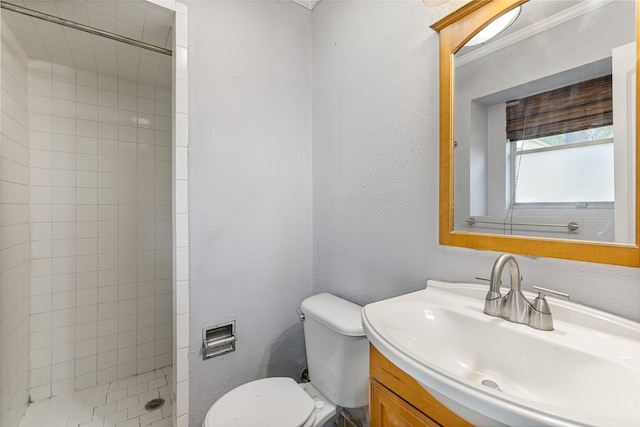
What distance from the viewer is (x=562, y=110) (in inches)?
31.4

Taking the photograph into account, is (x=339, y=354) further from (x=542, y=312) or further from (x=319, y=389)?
(x=542, y=312)

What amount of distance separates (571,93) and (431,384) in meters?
0.85

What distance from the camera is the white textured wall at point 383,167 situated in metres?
0.98

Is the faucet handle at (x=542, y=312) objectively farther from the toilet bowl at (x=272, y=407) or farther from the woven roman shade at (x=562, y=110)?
the toilet bowl at (x=272, y=407)

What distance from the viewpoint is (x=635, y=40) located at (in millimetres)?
685

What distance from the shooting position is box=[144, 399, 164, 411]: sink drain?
5.84ft

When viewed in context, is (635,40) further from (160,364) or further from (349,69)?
(160,364)

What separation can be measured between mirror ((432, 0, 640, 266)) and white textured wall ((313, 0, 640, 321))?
59 millimetres

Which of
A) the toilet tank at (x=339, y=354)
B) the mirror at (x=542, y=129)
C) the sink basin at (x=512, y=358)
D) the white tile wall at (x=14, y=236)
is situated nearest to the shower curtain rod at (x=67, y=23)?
the white tile wall at (x=14, y=236)

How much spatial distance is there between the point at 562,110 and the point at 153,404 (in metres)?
2.51

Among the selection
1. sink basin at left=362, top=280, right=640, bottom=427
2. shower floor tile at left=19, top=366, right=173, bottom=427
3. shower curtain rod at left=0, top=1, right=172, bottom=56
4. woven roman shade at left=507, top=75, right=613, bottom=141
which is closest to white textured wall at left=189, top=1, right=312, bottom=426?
shower curtain rod at left=0, top=1, right=172, bottom=56

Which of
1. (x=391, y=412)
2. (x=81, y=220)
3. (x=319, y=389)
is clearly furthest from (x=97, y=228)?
(x=391, y=412)

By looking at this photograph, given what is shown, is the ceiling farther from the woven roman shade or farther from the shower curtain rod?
the woven roman shade

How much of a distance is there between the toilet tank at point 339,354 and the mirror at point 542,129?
0.52 metres
